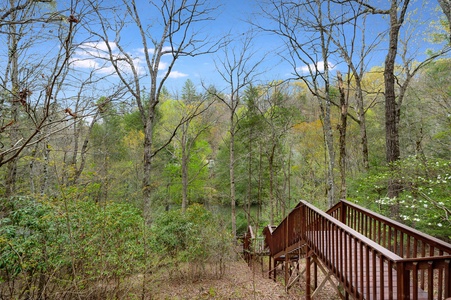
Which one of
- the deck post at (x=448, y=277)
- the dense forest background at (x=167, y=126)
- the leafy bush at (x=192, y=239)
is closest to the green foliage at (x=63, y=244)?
the dense forest background at (x=167, y=126)

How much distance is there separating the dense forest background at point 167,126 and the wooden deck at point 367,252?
3.43 ft

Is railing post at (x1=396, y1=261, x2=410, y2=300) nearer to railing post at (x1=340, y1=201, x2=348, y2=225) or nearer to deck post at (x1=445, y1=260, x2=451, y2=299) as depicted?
deck post at (x1=445, y1=260, x2=451, y2=299)

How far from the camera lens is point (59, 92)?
26.8 feet

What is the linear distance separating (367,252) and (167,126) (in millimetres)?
18101

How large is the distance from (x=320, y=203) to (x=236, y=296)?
11.1m

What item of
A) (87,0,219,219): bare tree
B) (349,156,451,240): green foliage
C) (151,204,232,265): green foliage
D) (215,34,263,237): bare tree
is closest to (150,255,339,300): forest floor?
(151,204,232,265): green foliage

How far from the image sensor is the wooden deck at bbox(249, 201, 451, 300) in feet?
7.82

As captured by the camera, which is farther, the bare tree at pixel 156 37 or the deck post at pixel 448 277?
the bare tree at pixel 156 37

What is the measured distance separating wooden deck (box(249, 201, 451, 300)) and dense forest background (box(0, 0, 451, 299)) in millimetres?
1044

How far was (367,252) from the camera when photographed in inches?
117

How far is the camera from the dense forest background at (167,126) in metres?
3.88

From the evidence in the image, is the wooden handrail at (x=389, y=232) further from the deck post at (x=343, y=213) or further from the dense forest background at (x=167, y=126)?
the dense forest background at (x=167, y=126)

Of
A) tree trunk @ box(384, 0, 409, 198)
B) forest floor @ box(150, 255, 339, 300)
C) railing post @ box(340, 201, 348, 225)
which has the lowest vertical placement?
forest floor @ box(150, 255, 339, 300)

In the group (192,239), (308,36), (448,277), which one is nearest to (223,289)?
(192,239)
